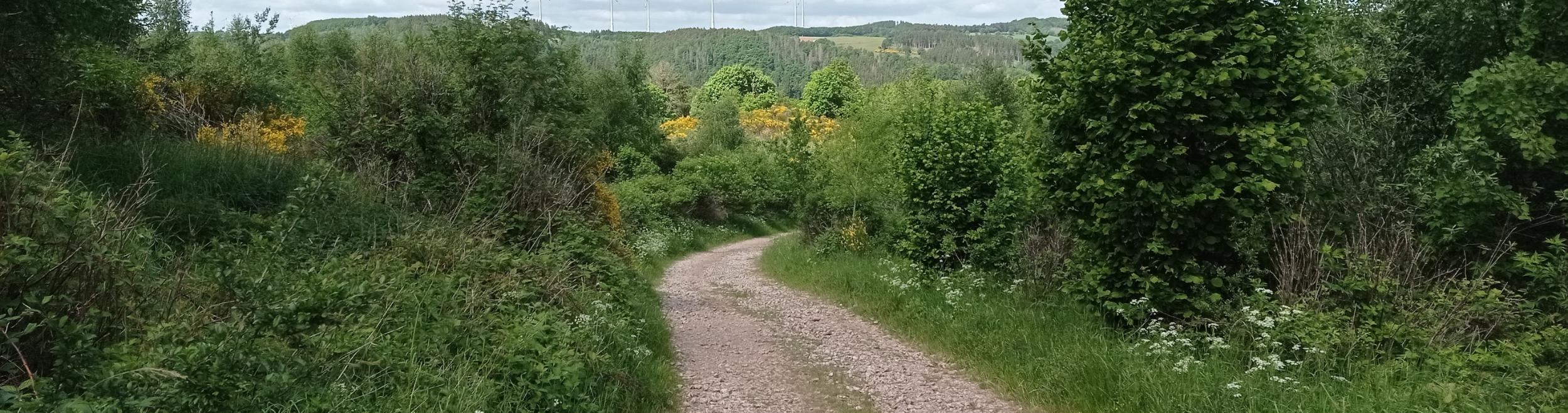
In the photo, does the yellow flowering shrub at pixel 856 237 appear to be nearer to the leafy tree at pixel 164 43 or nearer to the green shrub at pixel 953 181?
the green shrub at pixel 953 181

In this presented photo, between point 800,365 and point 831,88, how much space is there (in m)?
72.7

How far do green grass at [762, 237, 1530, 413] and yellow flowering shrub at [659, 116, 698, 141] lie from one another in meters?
39.6

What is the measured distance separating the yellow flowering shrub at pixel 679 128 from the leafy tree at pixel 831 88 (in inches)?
899

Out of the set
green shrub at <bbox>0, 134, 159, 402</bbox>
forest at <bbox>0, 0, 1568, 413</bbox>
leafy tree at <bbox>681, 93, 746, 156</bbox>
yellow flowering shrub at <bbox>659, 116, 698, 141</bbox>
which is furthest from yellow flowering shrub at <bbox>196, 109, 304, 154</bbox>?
yellow flowering shrub at <bbox>659, 116, 698, 141</bbox>

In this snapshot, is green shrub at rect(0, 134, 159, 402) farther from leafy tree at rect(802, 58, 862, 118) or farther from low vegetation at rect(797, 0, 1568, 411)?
leafy tree at rect(802, 58, 862, 118)

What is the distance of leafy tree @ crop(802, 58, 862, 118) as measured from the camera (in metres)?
78.9

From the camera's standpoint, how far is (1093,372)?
709 cm

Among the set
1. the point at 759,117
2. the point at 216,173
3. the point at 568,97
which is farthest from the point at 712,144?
the point at 216,173

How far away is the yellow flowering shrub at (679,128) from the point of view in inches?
→ 1991

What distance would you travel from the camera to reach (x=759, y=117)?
2404 inches

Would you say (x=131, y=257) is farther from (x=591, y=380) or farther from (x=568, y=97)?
(x=568, y=97)

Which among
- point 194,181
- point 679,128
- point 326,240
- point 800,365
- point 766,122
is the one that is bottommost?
point 800,365

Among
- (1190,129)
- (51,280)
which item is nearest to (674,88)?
(1190,129)

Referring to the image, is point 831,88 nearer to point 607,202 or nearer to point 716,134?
point 716,134
